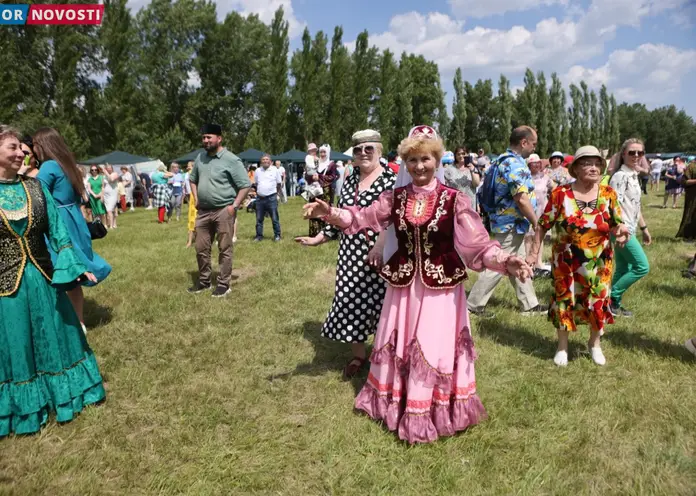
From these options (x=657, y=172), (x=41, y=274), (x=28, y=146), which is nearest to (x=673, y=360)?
(x=41, y=274)

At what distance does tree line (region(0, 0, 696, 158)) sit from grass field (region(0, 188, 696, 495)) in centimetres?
3198

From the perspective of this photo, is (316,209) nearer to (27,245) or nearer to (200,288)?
(27,245)

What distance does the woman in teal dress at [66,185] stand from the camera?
14.3ft

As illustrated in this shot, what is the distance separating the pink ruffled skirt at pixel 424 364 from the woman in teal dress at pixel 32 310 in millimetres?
2215

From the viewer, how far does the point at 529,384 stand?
3.92 metres

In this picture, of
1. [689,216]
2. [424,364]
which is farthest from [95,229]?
[689,216]

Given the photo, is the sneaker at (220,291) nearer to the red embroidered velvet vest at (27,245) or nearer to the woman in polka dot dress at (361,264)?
the woman in polka dot dress at (361,264)

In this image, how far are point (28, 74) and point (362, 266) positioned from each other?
3850 centimetres

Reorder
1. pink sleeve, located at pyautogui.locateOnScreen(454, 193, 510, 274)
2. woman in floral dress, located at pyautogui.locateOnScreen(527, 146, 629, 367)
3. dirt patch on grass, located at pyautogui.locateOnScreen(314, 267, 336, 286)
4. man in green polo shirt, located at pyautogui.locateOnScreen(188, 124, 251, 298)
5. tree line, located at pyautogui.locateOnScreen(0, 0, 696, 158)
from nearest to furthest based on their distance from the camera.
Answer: pink sleeve, located at pyautogui.locateOnScreen(454, 193, 510, 274) → woman in floral dress, located at pyautogui.locateOnScreen(527, 146, 629, 367) → man in green polo shirt, located at pyautogui.locateOnScreen(188, 124, 251, 298) → dirt patch on grass, located at pyautogui.locateOnScreen(314, 267, 336, 286) → tree line, located at pyautogui.locateOnScreen(0, 0, 696, 158)

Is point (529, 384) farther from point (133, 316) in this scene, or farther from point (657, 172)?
point (657, 172)

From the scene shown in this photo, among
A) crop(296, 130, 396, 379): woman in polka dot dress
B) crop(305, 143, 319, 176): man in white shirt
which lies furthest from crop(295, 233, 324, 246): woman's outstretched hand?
crop(305, 143, 319, 176): man in white shirt

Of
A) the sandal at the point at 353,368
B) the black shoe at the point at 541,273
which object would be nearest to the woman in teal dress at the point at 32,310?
the sandal at the point at 353,368

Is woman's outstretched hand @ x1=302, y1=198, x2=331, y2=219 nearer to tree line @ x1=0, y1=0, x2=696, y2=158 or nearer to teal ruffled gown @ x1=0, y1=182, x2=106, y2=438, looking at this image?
teal ruffled gown @ x1=0, y1=182, x2=106, y2=438

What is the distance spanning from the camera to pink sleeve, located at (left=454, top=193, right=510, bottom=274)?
120 inches
